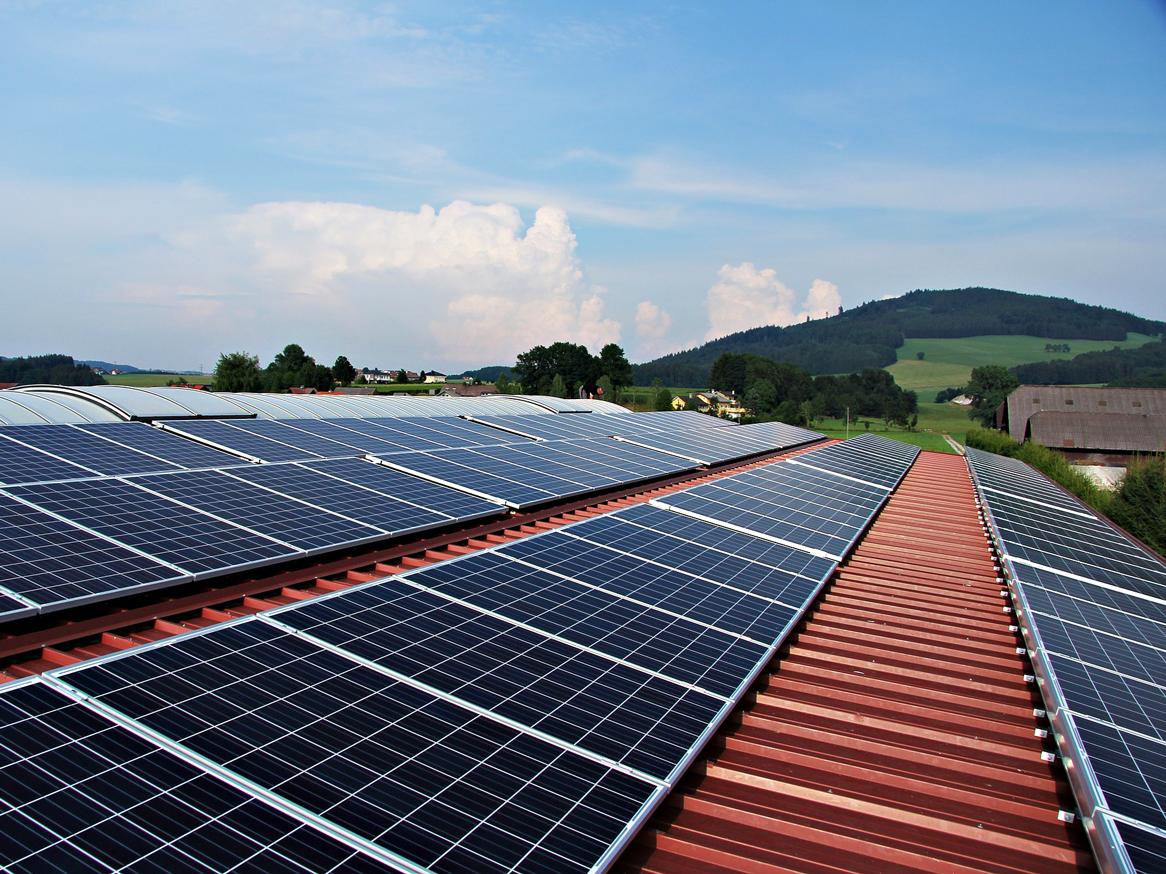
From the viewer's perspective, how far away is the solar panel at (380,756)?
499 centimetres

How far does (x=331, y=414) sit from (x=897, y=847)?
123 feet

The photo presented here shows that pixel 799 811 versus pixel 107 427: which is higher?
pixel 107 427

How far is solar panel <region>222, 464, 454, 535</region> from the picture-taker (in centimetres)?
1366

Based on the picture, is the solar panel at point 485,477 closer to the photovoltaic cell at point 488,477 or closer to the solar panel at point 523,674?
the photovoltaic cell at point 488,477

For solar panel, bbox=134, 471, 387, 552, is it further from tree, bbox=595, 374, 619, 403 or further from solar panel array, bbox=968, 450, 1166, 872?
tree, bbox=595, 374, 619, 403

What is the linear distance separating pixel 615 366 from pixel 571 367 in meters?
11.2

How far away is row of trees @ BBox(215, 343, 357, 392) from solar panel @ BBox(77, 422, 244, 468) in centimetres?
10164

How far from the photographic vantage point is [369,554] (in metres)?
12.5

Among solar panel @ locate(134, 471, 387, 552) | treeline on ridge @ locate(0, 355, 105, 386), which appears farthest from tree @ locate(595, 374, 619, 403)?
solar panel @ locate(134, 471, 387, 552)

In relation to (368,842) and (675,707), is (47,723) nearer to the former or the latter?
(368,842)

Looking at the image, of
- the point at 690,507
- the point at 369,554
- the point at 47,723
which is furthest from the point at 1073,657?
the point at 47,723

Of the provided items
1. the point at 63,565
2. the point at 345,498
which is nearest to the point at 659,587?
the point at 345,498

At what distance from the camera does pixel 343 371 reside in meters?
168

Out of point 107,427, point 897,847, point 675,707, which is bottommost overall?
point 897,847
